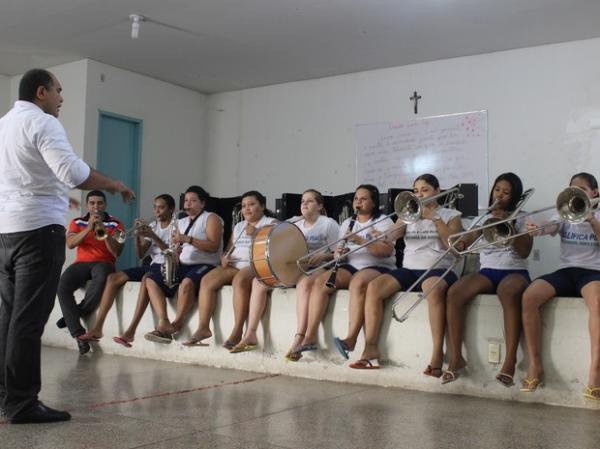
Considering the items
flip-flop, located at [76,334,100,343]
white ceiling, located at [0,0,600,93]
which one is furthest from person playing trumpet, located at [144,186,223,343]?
white ceiling, located at [0,0,600,93]

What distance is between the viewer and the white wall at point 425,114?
624 cm

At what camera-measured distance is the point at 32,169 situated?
289 centimetres

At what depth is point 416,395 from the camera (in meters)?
3.88

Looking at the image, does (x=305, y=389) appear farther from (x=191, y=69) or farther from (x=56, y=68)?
(x=56, y=68)

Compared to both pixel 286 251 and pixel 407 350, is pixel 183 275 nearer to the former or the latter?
pixel 286 251

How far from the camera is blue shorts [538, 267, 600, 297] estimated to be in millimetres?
3672

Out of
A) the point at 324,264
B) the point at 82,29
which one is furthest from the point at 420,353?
the point at 82,29

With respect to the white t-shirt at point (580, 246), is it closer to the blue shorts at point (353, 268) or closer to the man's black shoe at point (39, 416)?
the blue shorts at point (353, 268)

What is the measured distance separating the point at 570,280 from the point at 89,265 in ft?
12.9

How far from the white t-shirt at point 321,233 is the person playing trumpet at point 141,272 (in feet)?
4.09

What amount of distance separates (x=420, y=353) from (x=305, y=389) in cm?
73

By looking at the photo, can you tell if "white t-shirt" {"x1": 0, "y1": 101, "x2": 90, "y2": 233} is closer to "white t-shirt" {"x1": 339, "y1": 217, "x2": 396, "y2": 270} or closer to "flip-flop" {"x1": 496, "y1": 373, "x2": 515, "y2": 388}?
"white t-shirt" {"x1": 339, "y1": 217, "x2": 396, "y2": 270}

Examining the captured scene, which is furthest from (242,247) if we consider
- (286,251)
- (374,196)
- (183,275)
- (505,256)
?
(505,256)

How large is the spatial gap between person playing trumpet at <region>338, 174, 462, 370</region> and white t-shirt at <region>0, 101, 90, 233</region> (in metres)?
1.98
